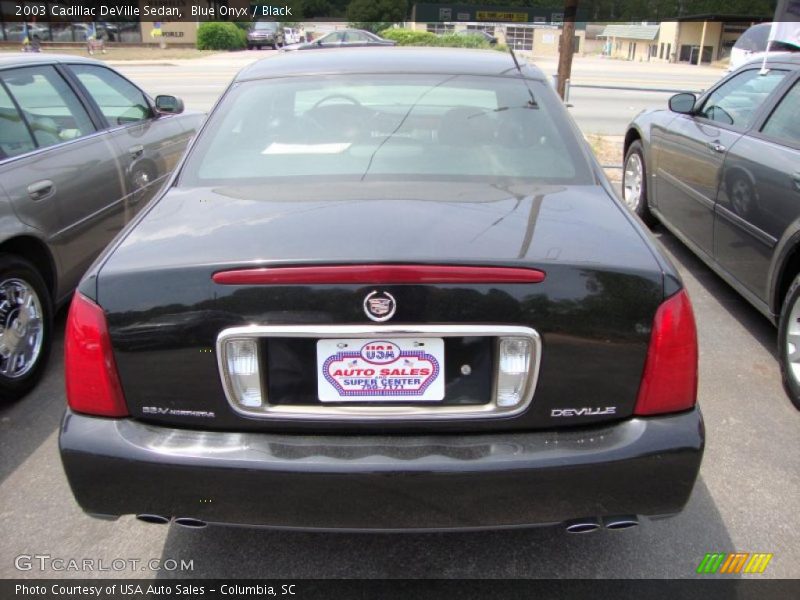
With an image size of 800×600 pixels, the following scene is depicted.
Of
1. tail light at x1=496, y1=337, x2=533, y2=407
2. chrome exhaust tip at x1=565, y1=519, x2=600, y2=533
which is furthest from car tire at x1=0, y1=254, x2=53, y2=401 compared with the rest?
chrome exhaust tip at x1=565, y1=519, x2=600, y2=533

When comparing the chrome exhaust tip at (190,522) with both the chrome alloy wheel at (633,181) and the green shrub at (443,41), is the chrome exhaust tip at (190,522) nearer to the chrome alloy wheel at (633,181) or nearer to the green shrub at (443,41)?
the chrome alloy wheel at (633,181)

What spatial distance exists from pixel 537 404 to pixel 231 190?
137cm

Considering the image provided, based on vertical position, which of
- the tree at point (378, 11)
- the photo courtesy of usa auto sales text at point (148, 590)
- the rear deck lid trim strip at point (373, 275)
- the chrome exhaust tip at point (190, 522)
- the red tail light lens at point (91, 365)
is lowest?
the photo courtesy of usa auto sales text at point (148, 590)

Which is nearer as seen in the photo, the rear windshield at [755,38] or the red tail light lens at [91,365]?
the red tail light lens at [91,365]

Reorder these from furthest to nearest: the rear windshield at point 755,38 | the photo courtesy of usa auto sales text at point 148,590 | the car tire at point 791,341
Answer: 1. the rear windshield at point 755,38
2. the car tire at point 791,341
3. the photo courtesy of usa auto sales text at point 148,590

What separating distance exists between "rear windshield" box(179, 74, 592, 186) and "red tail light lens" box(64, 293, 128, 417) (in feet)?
2.84

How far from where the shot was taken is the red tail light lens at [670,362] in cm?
201

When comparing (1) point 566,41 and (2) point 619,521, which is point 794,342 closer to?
(2) point 619,521

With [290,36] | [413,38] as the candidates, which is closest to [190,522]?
[413,38]

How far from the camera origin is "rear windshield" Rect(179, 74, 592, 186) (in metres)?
2.76

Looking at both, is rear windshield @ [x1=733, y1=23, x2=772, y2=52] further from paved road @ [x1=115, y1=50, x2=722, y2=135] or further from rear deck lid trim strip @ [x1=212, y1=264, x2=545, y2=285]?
rear deck lid trim strip @ [x1=212, y1=264, x2=545, y2=285]

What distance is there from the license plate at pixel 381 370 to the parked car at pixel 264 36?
43774 mm

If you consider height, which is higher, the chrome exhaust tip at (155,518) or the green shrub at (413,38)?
the green shrub at (413,38)

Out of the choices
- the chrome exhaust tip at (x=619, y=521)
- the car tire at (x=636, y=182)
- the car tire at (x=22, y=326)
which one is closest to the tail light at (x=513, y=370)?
the chrome exhaust tip at (x=619, y=521)
